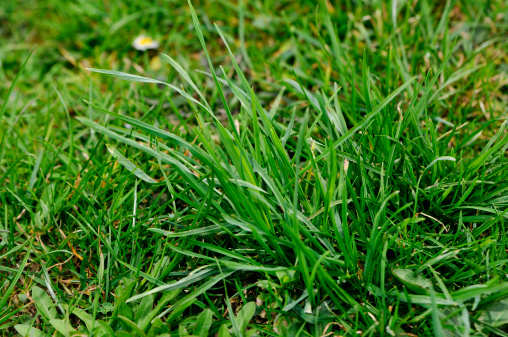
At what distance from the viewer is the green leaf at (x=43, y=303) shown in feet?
4.72

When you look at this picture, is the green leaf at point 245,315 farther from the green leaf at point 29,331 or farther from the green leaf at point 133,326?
the green leaf at point 29,331

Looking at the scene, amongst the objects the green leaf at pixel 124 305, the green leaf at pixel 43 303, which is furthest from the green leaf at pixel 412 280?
the green leaf at pixel 43 303

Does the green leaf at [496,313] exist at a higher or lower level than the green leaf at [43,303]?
higher

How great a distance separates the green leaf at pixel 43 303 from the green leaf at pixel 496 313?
1461 millimetres

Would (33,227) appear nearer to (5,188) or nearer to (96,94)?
(5,188)

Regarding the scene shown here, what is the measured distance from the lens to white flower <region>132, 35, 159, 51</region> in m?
2.48

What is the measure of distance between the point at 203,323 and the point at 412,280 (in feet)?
2.28

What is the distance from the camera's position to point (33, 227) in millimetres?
1636

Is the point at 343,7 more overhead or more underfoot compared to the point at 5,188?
more overhead

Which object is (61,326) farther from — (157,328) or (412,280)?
(412,280)

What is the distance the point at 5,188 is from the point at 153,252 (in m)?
0.77

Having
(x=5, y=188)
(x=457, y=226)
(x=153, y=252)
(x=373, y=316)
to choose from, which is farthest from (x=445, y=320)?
(x=5, y=188)

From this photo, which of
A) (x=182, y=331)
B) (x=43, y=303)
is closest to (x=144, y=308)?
(x=182, y=331)

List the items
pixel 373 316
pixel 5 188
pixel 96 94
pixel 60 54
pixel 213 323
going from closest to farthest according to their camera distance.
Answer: pixel 373 316
pixel 213 323
pixel 5 188
pixel 96 94
pixel 60 54
